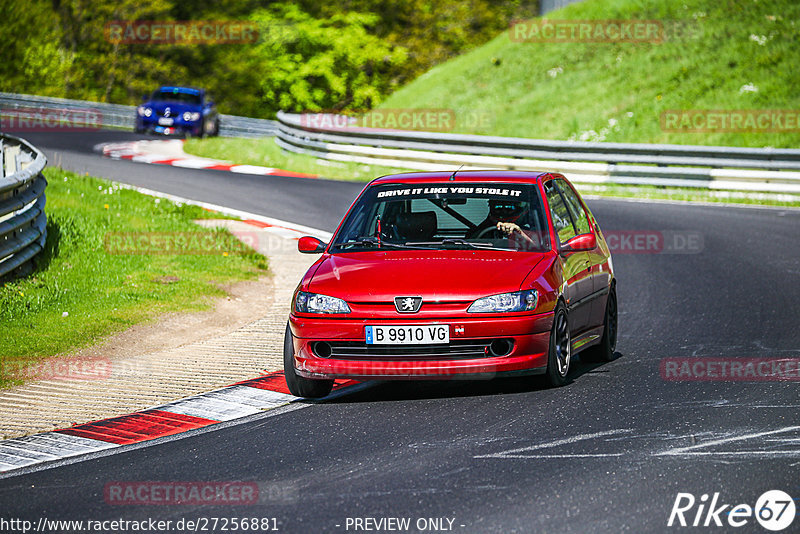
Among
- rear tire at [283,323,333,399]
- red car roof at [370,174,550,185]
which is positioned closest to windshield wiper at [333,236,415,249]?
red car roof at [370,174,550,185]

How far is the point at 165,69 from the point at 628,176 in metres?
40.9

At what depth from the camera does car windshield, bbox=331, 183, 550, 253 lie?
8.70m

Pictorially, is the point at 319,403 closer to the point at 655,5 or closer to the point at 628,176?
the point at 628,176

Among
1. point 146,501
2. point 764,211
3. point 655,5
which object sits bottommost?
point 764,211

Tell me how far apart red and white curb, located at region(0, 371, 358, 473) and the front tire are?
61.5 inches

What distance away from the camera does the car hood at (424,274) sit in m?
7.75

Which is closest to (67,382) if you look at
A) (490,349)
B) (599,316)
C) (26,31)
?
(490,349)

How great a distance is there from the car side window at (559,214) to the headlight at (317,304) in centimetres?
189

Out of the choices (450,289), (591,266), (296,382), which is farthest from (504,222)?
(296,382)

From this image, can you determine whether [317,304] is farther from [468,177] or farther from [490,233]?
[468,177]

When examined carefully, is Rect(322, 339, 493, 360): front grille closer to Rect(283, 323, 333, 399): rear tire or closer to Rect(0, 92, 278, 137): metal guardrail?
Rect(283, 323, 333, 399): rear tire

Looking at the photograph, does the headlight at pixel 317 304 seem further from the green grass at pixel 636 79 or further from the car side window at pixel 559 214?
the green grass at pixel 636 79

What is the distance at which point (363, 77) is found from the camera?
6053 cm

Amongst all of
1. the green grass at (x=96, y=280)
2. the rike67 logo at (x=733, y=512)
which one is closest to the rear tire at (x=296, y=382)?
the green grass at (x=96, y=280)
